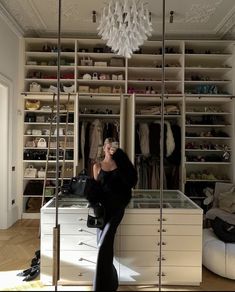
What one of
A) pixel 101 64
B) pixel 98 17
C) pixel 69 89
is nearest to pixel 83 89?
pixel 69 89

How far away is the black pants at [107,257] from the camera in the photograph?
2291mm

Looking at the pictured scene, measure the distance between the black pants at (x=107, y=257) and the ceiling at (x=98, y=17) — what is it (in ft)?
9.38

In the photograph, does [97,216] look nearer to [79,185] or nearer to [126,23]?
[79,185]

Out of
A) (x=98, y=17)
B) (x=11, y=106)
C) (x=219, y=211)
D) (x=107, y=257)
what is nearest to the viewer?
(x=107, y=257)

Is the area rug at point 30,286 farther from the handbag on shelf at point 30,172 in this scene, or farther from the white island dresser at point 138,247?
the handbag on shelf at point 30,172

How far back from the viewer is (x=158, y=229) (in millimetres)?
2607

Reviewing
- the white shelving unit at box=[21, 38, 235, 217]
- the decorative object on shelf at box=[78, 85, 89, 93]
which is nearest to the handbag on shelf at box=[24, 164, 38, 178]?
the white shelving unit at box=[21, 38, 235, 217]

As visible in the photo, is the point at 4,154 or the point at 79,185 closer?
the point at 79,185

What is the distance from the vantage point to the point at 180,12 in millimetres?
4070

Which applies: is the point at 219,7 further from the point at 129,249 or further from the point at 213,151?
the point at 129,249

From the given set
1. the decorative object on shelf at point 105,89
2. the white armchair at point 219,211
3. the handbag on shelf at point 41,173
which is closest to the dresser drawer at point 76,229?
the white armchair at point 219,211

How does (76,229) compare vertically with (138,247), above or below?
above

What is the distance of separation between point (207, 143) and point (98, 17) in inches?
109

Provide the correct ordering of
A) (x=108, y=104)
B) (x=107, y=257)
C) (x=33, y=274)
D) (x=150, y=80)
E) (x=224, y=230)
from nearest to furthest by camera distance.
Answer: (x=107, y=257)
(x=33, y=274)
(x=224, y=230)
(x=150, y=80)
(x=108, y=104)
